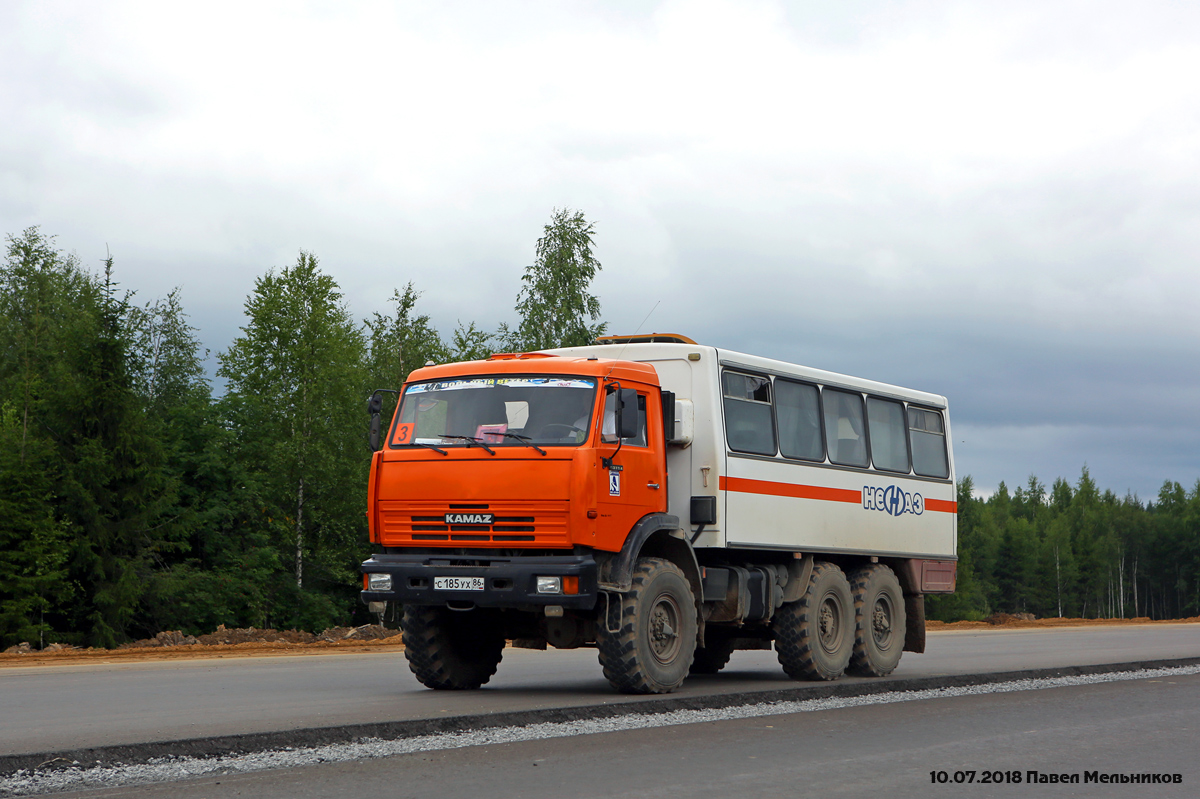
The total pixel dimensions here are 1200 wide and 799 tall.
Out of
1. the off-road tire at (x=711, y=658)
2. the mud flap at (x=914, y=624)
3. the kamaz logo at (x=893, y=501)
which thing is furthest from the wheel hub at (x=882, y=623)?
the off-road tire at (x=711, y=658)

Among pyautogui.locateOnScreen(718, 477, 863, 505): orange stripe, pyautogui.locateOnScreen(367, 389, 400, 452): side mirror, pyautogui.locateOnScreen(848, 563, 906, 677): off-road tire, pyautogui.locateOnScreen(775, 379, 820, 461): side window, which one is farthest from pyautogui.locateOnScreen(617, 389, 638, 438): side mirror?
pyautogui.locateOnScreen(848, 563, 906, 677): off-road tire

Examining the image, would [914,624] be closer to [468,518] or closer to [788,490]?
[788,490]

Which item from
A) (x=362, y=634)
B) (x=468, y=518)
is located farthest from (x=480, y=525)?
(x=362, y=634)

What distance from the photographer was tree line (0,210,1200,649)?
3525 centimetres

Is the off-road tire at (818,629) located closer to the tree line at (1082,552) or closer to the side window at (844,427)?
the side window at (844,427)

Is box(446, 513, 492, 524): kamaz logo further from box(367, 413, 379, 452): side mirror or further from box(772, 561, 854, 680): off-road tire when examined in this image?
box(772, 561, 854, 680): off-road tire

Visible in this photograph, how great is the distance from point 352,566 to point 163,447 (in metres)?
11.1

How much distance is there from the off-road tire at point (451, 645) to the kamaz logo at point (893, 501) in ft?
17.3

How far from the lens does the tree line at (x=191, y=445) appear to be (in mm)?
35250

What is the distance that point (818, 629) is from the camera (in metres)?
14.8

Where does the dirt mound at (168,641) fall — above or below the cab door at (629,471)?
below

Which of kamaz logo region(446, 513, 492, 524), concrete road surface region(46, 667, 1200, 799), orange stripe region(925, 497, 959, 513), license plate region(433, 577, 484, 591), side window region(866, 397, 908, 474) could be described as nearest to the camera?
concrete road surface region(46, 667, 1200, 799)

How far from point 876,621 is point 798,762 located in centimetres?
830

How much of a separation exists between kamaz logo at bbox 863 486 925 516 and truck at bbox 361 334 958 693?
0.06 metres
